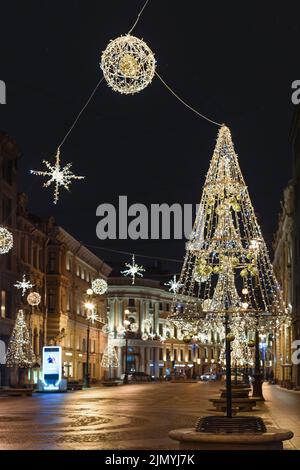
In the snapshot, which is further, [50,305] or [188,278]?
[50,305]

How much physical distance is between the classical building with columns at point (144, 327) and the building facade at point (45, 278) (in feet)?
101

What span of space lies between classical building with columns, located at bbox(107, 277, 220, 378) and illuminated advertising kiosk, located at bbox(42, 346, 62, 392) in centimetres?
7833

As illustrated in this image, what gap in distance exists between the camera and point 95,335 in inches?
4195

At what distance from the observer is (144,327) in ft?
470

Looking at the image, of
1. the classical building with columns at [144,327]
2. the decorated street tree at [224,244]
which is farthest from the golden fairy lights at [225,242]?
the classical building with columns at [144,327]

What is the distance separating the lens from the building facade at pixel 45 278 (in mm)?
65562

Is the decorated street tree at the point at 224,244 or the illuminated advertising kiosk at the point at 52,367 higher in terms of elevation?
the decorated street tree at the point at 224,244

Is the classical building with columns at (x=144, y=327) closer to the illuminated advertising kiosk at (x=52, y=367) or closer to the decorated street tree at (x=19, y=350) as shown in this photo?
the decorated street tree at (x=19, y=350)

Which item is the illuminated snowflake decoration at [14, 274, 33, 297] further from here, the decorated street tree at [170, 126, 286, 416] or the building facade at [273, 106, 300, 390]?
the decorated street tree at [170, 126, 286, 416]

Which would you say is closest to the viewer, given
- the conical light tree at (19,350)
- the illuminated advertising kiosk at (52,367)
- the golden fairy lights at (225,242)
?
the golden fairy lights at (225,242)

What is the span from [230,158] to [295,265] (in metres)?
52.2

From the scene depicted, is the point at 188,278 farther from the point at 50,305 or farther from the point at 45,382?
the point at 50,305

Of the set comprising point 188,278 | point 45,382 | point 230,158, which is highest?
point 230,158
